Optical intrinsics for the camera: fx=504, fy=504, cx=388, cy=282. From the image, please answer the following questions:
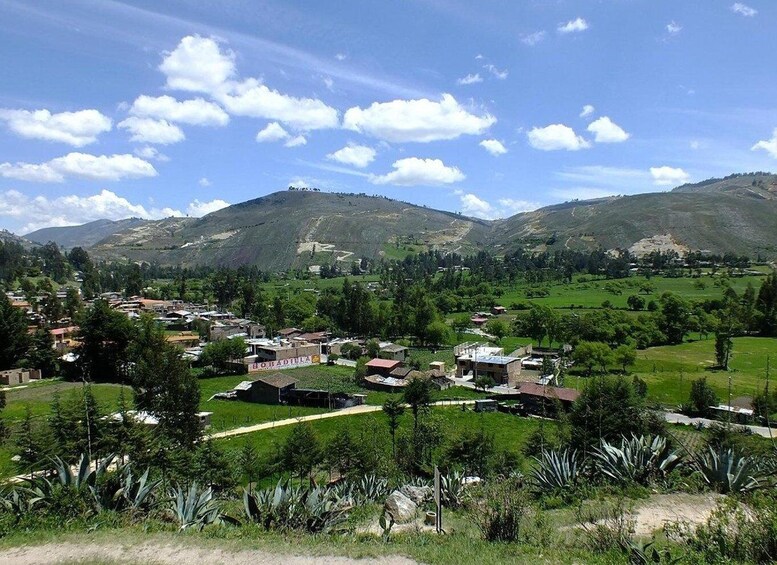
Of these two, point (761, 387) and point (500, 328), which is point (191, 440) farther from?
point (500, 328)

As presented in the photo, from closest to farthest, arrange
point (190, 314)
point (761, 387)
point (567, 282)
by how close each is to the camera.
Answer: point (761, 387)
point (190, 314)
point (567, 282)

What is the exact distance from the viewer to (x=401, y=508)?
11.4 meters

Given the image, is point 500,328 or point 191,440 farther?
point 500,328

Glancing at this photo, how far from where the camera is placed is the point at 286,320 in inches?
3401

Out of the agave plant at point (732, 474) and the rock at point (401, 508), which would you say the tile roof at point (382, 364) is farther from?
the agave plant at point (732, 474)

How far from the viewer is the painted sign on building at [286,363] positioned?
5381cm

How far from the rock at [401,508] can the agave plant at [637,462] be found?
448 cm

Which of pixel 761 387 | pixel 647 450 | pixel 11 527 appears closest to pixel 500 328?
pixel 761 387

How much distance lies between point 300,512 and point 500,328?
2706 inches

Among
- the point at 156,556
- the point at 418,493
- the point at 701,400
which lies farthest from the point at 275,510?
the point at 701,400

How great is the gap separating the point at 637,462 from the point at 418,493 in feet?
17.8

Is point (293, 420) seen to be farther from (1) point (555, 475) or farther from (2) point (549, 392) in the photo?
(1) point (555, 475)

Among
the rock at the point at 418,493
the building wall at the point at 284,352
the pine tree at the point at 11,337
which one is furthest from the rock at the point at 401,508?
the pine tree at the point at 11,337

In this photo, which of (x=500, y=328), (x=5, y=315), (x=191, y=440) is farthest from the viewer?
(x=500, y=328)
